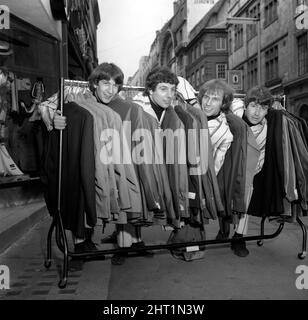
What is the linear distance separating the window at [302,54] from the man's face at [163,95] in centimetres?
2431

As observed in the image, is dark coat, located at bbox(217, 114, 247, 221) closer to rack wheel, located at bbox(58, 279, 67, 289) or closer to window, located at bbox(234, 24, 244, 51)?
rack wheel, located at bbox(58, 279, 67, 289)

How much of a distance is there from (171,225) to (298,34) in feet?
83.8

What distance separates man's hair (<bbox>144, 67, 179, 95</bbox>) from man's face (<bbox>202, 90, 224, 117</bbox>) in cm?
45

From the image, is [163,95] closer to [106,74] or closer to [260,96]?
[106,74]

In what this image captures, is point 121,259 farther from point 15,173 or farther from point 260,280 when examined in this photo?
point 15,173

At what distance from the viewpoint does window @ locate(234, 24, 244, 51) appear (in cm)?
3684

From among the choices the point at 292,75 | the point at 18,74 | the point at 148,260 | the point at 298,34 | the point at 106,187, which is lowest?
the point at 148,260

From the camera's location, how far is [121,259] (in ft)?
14.4

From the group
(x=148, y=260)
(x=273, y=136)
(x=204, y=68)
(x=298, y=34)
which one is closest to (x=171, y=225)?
(x=148, y=260)

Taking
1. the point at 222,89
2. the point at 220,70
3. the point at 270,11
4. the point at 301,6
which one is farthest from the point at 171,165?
the point at 220,70

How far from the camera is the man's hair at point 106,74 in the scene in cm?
386

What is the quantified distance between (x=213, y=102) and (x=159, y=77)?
66cm

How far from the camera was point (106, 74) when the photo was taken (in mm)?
3852

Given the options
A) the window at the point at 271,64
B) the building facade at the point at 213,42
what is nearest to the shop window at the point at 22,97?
the window at the point at 271,64
